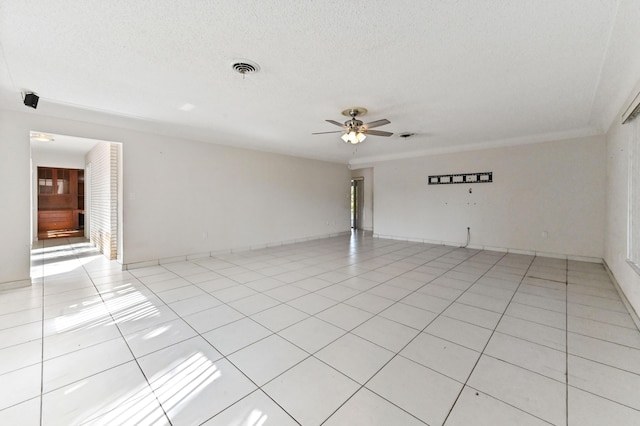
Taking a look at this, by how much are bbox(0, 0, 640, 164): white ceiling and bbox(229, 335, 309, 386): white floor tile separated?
2531 millimetres

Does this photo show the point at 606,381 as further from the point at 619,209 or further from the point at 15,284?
the point at 15,284

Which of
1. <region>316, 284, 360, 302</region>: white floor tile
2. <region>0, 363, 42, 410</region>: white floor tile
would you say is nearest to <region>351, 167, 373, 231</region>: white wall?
<region>316, 284, 360, 302</region>: white floor tile

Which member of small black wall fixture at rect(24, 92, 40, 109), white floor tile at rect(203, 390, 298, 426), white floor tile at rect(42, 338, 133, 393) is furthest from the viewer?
small black wall fixture at rect(24, 92, 40, 109)

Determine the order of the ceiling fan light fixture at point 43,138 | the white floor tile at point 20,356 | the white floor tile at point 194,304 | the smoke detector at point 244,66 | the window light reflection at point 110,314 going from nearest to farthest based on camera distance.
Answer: the white floor tile at point 20,356 → the smoke detector at point 244,66 → the window light reflection at point 110,314 → the white floor tile at point 194,304 → the ceiling fan light fixture at point 43,138

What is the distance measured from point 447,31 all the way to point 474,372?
256 cm

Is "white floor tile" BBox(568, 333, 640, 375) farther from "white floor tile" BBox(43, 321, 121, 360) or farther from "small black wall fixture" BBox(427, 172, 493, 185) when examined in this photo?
"small black wall fixture" BBox(427, 172, 493, 185)

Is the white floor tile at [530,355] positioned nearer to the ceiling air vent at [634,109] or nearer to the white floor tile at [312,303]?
the white floor tile at [312,303]

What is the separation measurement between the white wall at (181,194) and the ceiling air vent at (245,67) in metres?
3.18

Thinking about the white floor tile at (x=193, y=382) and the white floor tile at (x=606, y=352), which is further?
the white floor tile at (x=606, y=352)

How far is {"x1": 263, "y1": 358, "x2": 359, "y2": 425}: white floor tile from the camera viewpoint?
146cm

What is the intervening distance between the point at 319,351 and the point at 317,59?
2565 mm

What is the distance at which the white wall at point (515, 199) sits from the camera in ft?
15.9

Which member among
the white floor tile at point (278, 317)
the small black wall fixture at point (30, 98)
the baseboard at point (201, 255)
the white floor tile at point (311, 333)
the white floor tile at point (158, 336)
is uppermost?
the small black wall fixture at point (30, 98)

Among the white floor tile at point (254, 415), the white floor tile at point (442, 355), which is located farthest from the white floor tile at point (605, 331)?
the white floor tile at point (254, 415)
